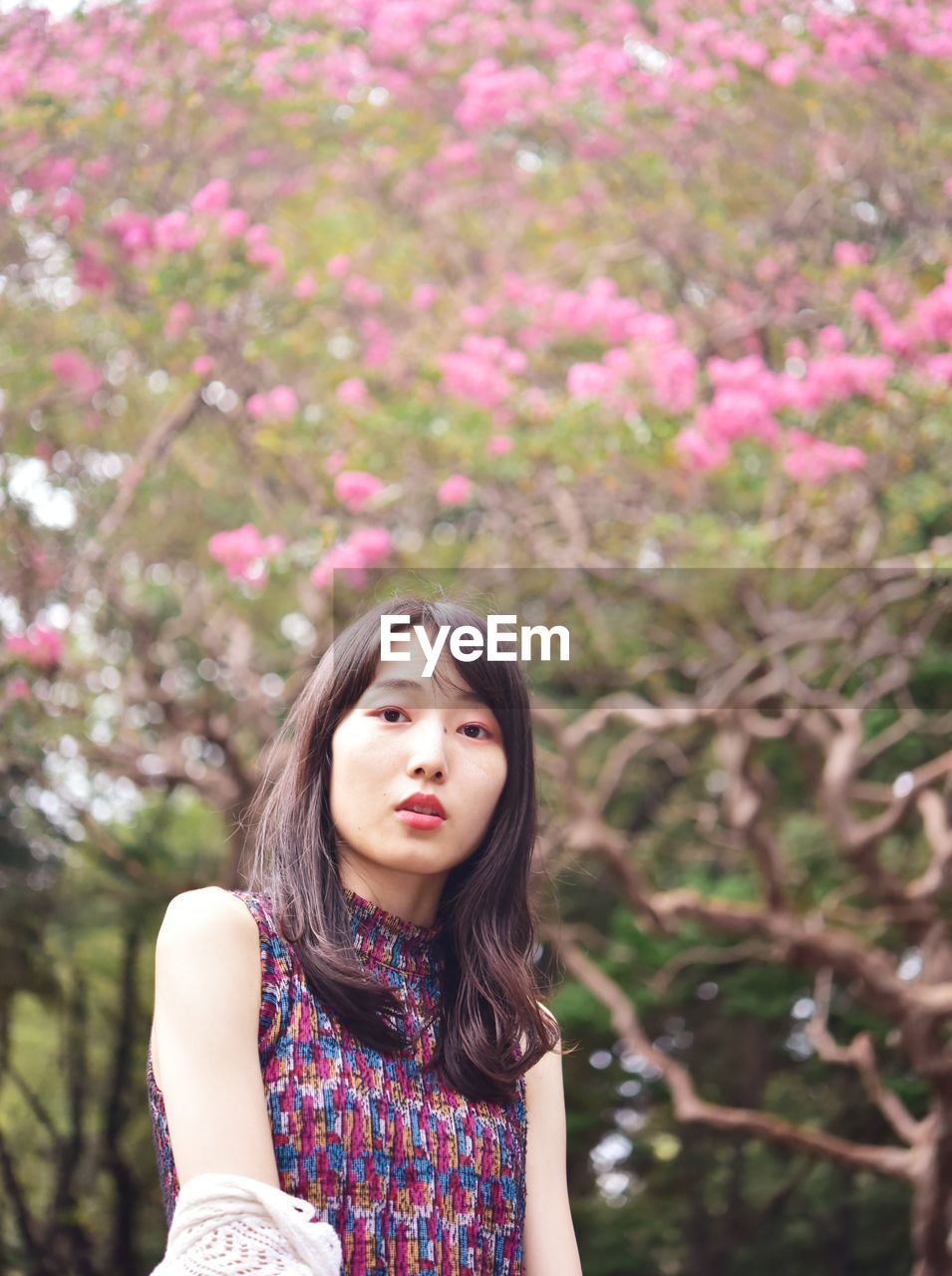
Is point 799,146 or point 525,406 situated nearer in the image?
point 525,406

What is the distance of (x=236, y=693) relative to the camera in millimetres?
5801

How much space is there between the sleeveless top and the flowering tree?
10.2 feet

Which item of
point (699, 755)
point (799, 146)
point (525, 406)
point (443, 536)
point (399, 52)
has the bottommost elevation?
point (699, 755)

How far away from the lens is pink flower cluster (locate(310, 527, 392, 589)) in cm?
458

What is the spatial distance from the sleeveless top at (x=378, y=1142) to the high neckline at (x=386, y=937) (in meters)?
0.01

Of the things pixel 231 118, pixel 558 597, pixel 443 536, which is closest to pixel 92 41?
pixel 231 118

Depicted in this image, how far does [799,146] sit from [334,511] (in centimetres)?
201

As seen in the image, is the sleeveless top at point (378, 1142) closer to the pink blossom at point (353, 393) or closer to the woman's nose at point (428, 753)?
the woman's nose at point (428, 753)

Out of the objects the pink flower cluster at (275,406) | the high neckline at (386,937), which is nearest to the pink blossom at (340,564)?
the pink flower cluster at (275,406)

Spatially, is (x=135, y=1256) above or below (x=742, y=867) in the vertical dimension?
below

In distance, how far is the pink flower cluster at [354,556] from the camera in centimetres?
458

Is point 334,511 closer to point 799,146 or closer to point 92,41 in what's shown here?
point 92,41

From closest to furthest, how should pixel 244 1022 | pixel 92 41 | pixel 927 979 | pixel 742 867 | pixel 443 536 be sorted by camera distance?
pixel 244 1022 → pixel 92 41 → pixel 927 979 → pixel 443 536 → pixel 742 867

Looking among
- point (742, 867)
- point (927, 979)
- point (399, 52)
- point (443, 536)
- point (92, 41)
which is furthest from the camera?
point (742, 867)
